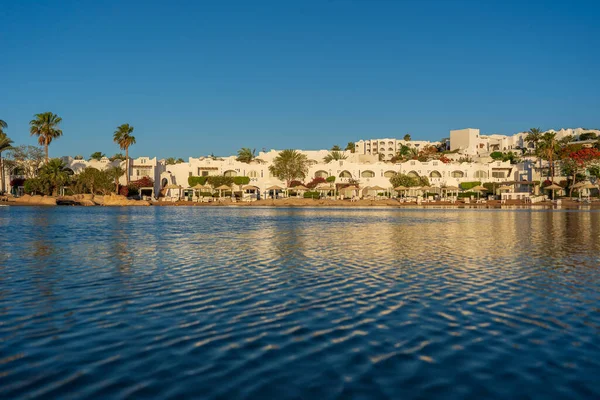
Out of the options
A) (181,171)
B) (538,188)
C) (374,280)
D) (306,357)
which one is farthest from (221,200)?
(306,357)

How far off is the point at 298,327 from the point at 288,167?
249ft

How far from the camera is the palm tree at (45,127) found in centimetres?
6931

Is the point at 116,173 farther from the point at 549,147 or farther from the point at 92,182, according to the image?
the point at 549,147

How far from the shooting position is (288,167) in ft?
272

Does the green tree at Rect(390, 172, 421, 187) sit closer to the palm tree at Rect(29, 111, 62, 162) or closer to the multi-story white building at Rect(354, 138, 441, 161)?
the palm tree at Rect(29, 111, 62, 162)

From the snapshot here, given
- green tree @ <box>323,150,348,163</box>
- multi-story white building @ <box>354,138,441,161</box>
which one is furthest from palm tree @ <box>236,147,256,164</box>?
multi-story white building @ <box>354,138,441,161</box>

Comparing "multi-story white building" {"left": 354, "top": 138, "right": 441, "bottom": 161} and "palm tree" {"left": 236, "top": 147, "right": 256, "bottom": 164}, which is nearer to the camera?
"palm tree" {"left": 236, "top": 147, "right": 256, "bottom": 164}

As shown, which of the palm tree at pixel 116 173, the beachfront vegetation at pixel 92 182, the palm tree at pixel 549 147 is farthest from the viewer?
the palm tree at pixel 549 147

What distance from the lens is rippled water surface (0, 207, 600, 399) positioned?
16.9 feet

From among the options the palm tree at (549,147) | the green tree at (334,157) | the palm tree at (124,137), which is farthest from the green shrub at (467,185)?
the palm tree at (124,137)

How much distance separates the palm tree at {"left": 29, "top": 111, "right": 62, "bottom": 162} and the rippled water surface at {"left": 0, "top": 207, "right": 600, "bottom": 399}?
Answer: 61.3 m

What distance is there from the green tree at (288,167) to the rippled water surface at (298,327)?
6821cm

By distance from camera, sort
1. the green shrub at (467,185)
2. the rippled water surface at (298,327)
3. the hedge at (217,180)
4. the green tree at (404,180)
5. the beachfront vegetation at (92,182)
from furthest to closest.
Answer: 1. the green shrub at (467,185)
2. the hedge at (217,180)
3. the green tree at (404,180)
4. the beachfront vegetation at (92,182)
5. the rippled water surface at (298,327)

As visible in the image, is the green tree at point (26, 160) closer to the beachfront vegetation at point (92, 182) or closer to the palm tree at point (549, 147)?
the beachfront vegetation at point (92, 182)
